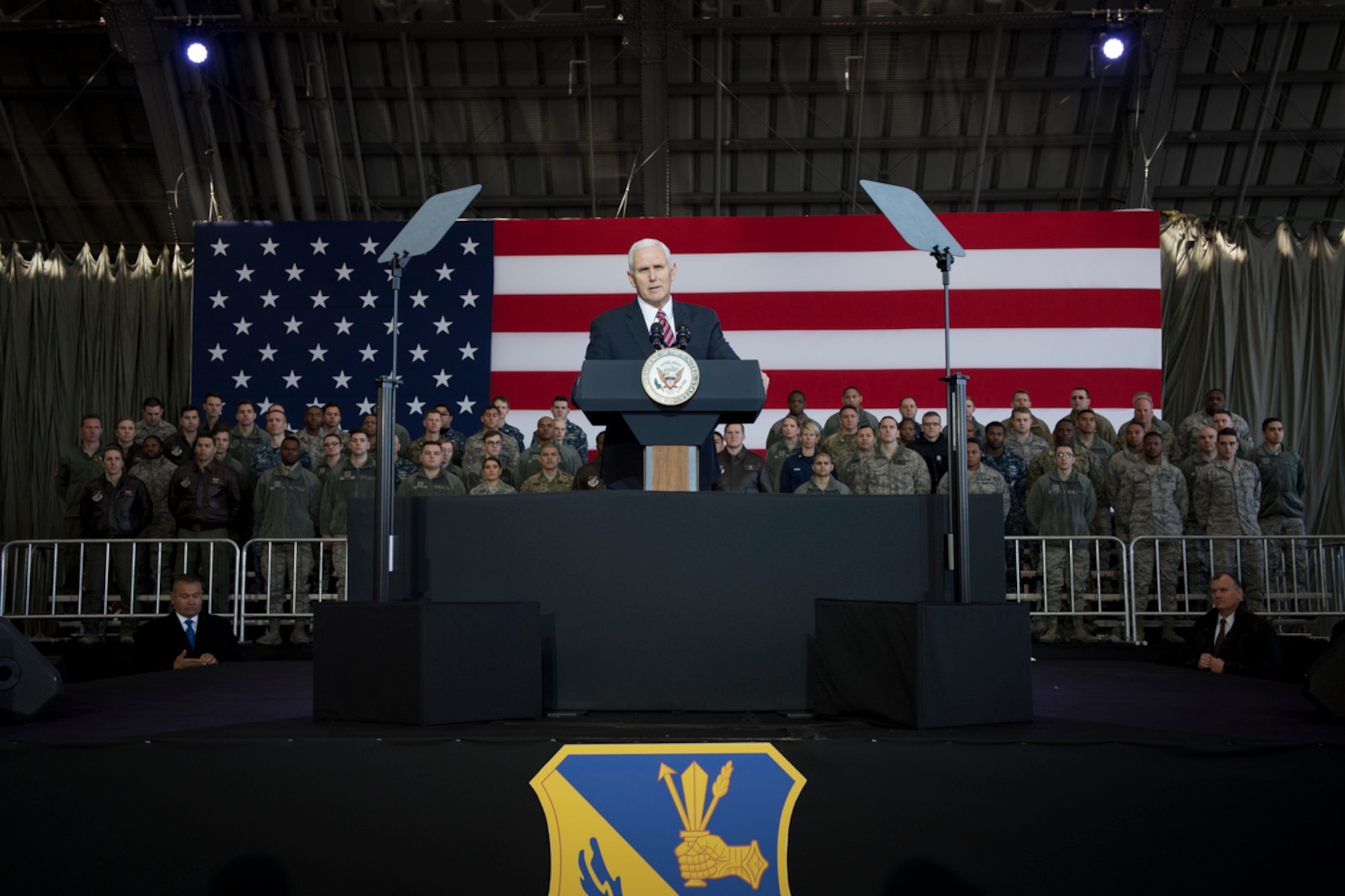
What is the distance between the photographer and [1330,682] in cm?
310

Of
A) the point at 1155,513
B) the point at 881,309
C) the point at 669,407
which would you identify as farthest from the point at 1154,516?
the point at 669,407

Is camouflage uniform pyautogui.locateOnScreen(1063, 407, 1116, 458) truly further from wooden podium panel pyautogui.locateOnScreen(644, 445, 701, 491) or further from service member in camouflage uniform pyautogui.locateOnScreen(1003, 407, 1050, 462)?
wooden podium panel pyautogui.locateOnScreen(644, 445, 701, 491)

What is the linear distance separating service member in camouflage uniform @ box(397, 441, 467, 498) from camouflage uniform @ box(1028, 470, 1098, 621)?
427cm

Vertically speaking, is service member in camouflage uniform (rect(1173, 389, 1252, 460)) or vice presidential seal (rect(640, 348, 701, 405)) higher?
service member in camouflage uniform (rect(1173, 389, 1252, 460))

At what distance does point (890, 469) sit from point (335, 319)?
5.79 m

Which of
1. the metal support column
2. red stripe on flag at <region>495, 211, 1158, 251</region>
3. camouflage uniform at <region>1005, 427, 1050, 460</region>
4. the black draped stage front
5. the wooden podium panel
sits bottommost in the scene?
the black draped stage front

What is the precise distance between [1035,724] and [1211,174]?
1286cm

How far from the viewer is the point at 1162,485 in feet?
26.2

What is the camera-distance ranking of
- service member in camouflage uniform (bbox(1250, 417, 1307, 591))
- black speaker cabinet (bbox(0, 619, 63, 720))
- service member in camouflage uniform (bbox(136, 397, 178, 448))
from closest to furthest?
1. black speaker cabinet (bbox(0, 619, 63, 720))
2. service member in camouflage uniform (bbox(1250, 417, 1307, 591))
3. service member in camouflage uniform (bbox(136, 397, 178, 448))

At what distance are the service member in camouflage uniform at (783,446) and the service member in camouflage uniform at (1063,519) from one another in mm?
1954

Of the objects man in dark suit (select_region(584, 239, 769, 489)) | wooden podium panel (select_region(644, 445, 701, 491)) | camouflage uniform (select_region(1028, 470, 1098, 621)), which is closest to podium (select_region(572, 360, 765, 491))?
wooden podium panel (select_region(644, 445, 701, 491))

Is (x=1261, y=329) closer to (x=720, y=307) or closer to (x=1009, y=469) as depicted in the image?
(x=1009, y=469)

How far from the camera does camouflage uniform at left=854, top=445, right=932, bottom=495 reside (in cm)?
789

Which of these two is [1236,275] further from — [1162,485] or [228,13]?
[228,13]
